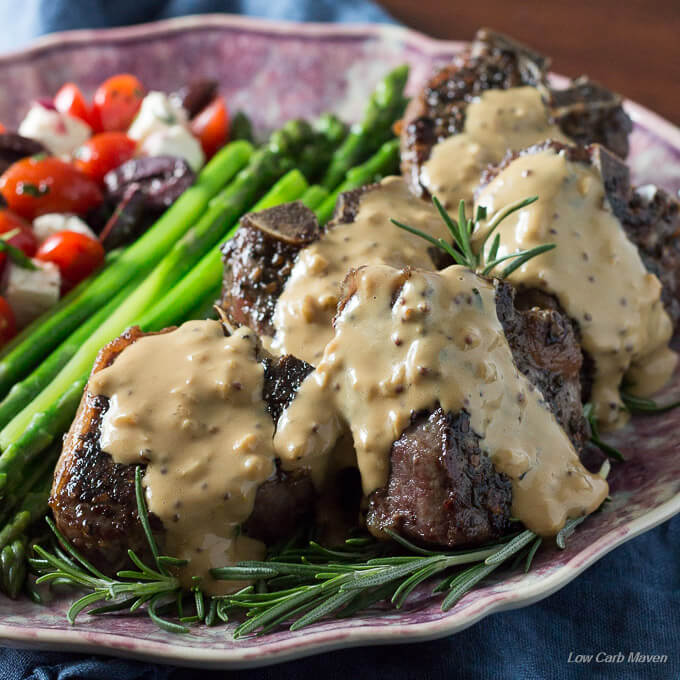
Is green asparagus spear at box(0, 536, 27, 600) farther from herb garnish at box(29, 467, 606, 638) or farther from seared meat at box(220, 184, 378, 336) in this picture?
seared meat at box(220, 184, 378, 336)

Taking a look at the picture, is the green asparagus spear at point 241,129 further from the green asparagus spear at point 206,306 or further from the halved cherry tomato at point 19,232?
the green asparagus spear at point 206,306

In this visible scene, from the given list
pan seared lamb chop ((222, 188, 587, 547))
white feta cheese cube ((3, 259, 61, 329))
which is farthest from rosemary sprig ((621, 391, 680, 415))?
white feta cheese cube ((3, 259, 61, 329))

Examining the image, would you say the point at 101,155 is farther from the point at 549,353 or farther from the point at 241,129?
the point at 549,353

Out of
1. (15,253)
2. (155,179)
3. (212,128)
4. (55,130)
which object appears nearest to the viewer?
(15,253)

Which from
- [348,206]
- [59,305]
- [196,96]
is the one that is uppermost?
[348,206]

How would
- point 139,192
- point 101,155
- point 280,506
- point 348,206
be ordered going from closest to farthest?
point 280,506 → point 348,206 → point 139,192 → point 101,155

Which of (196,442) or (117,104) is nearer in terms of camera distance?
(196,442)

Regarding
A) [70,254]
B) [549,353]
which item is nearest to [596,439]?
[549,353]

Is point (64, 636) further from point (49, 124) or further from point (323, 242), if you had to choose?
point (49, 124)
